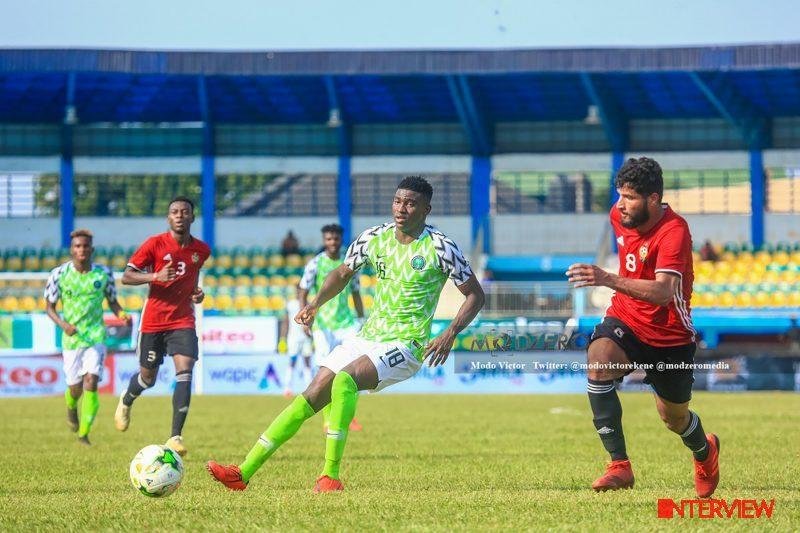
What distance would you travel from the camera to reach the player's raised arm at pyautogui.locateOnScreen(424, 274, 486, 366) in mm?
9445

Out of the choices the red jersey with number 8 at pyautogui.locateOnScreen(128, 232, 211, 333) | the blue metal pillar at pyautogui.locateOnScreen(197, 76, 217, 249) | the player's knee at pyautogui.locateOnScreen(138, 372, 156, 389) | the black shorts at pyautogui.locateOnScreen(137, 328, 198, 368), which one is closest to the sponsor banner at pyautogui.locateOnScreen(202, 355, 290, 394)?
the blue metal pillar at pyautogui.locateOnScreen(197, 76, 217, 249)

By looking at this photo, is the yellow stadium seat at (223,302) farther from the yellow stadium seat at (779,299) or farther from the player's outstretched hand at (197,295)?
the player's outstretched hand at (197,295)

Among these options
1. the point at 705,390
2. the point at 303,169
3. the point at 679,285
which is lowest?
the point at 705,390

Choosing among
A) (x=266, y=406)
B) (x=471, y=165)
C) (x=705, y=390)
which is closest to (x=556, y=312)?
(x=705, y=390)

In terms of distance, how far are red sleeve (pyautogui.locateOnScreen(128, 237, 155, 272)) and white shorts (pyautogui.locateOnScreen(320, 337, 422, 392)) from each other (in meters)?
4.42

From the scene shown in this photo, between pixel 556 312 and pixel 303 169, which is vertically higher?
pixel 303 169

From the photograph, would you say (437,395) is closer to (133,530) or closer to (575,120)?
(575,120)

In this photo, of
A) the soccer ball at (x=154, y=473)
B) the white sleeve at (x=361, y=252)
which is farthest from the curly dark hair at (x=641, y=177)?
the soccer ball at (x=154, y=473)

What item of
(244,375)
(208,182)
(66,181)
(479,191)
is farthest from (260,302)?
(66,181)

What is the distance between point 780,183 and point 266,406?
24.8 m

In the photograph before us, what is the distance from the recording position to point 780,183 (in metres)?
44.2

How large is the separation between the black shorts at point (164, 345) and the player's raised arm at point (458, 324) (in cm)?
484

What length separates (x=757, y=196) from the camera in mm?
44156

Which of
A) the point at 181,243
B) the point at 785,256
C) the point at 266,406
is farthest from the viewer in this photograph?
the point at 785,256
